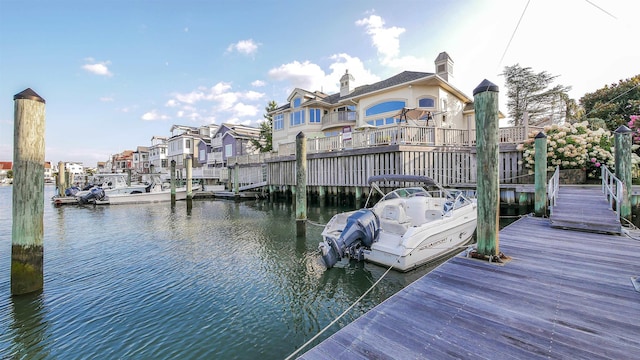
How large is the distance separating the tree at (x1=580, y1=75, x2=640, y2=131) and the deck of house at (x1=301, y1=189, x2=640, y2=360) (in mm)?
23368

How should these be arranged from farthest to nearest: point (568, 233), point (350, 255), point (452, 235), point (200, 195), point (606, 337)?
point (200, 195)
point (452, 235)
point (350, 255)
point (568, 233)
point (606, 337)

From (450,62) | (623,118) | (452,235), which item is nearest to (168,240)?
(452,235)

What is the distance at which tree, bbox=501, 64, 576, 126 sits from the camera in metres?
30.9

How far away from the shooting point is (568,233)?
5973 mm

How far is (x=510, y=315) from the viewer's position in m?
2.73

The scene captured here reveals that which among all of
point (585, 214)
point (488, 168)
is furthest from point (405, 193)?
point (585, 214)

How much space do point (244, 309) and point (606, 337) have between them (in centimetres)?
454

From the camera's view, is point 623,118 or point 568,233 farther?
point 623,118

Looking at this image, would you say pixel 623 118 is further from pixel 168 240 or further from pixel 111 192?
pixel 111 192

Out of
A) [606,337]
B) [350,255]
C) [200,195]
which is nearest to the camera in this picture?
[606,337]

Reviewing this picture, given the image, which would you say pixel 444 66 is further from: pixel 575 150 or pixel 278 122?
pixel 278 122

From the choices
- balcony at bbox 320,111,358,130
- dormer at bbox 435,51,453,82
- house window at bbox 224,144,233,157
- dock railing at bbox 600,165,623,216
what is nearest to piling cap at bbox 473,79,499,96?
dock railing at bbox 600,165,623,216

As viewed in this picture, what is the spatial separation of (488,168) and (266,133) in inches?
1308

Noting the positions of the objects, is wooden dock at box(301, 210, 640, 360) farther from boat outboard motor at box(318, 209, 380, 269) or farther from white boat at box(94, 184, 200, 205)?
white boat at box(94, 184, 200, 205)
